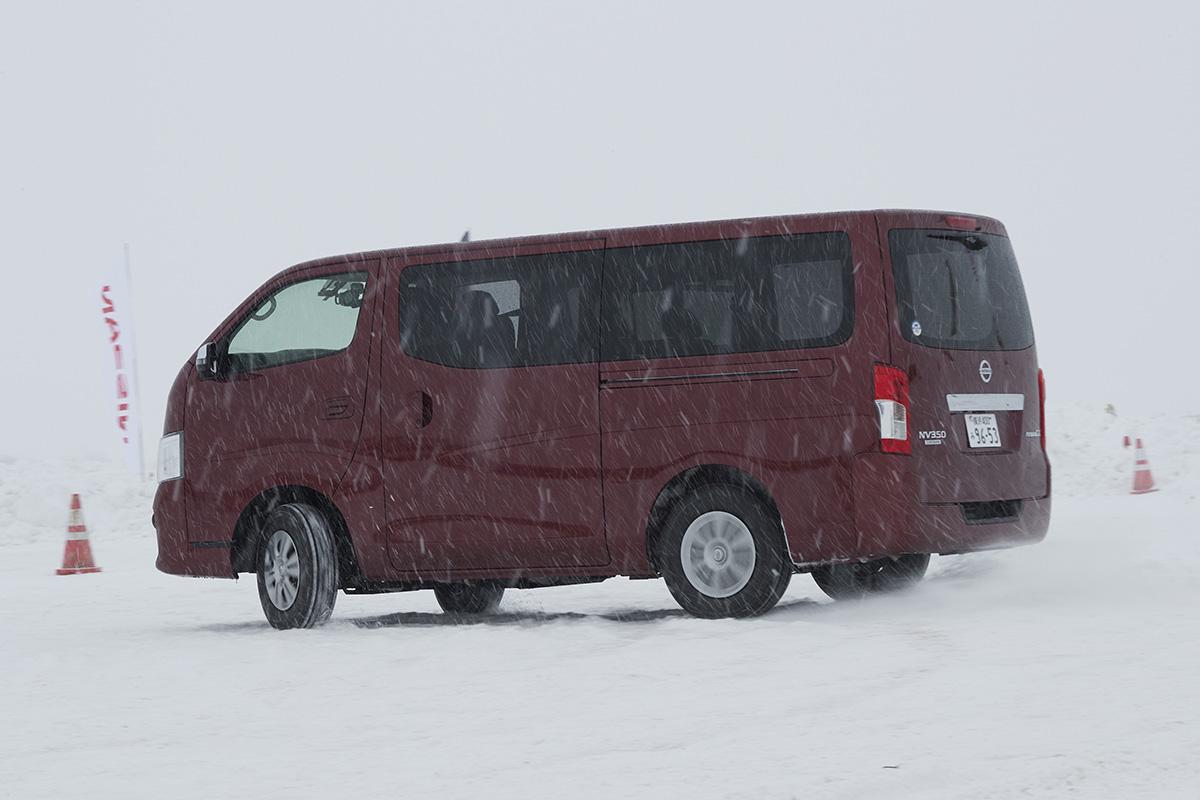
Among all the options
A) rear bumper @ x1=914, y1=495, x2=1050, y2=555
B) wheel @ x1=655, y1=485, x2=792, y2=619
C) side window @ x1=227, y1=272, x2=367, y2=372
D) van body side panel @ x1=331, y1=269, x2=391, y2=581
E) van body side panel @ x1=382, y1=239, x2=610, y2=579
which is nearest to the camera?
rear bumper @ x1=914, y1=495, x2=1050, y2=555

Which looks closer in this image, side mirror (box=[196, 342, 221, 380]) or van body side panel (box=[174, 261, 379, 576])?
van body side panel (box=[174, 261, 379, 576])

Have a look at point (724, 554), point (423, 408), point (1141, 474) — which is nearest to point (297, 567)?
point (423, 408)

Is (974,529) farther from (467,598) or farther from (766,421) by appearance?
(467,598)

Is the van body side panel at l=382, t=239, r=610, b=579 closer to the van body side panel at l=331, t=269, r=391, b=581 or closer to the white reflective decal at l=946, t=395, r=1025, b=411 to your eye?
the van body side panel at l=331, t=269, r=391, b=581

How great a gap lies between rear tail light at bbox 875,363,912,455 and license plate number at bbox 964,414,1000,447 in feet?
1.62

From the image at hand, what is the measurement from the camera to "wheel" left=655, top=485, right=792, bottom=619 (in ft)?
28.7

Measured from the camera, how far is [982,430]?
893cm

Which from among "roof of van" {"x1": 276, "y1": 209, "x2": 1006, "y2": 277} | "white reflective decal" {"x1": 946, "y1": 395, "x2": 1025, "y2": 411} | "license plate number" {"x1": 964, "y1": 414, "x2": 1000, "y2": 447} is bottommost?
"license plate number" {"x1": 964, "y1": 414, "x2": 1000, "y2": 447}

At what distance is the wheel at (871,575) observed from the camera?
1021 cm

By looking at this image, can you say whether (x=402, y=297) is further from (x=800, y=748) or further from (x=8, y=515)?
(x=8, y=515)

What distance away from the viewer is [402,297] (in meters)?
9.71

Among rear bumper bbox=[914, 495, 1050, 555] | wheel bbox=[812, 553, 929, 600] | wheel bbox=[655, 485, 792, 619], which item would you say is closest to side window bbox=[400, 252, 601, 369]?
wheel bbox=[655, 485, 792, 619]

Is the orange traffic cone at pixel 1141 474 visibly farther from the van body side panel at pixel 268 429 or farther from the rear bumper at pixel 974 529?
the van body side panel at pixel 268 429

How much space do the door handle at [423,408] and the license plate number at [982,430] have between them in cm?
291
